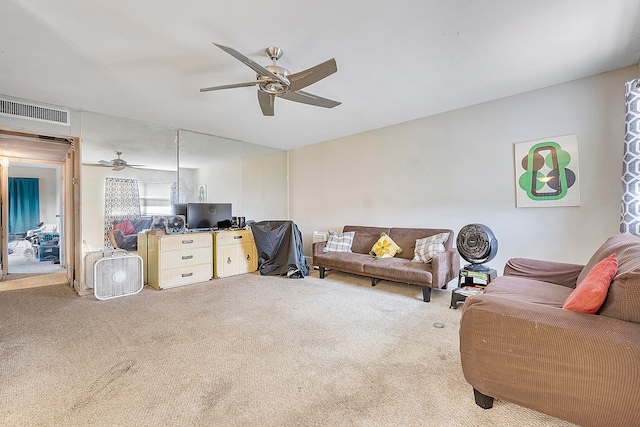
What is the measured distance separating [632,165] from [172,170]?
18.9 feet

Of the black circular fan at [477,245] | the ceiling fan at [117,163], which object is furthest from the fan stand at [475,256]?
the ceiling fan at [117,163]

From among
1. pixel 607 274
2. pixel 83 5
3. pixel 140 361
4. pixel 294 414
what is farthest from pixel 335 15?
pixel 140 361

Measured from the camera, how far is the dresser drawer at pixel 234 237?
4.50 metres

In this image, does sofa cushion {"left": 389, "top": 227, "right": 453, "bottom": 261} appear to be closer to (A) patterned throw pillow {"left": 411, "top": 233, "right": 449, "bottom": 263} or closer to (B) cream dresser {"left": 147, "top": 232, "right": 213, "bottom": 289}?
(A) patterned throw pillow {"left": 411, "top": 233, "right": 449, "bottom": 263}

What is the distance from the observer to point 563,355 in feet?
3.99

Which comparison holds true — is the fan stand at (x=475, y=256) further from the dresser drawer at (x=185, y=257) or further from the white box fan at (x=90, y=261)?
the white box fan at (x=90, y=261)

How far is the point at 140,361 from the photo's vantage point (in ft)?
6.56

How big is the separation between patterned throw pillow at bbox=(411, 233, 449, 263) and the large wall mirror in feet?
11.1

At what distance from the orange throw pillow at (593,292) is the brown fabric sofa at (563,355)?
0.11 ft

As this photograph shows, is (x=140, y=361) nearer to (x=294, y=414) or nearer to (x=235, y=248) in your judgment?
(x=294, y=414)

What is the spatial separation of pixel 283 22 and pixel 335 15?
40 cm

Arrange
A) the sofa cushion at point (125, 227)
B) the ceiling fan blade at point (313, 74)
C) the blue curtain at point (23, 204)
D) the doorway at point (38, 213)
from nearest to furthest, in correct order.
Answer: the ceiling fan blade at point (313, 74) → the sofa cushion at point (125, 227) → the doorway at point (38, 213) → the blue curtain at point (23, 204)

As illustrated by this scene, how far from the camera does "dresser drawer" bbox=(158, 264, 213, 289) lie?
3.89 metres

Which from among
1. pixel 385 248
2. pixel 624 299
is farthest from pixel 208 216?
pixel 624 299
